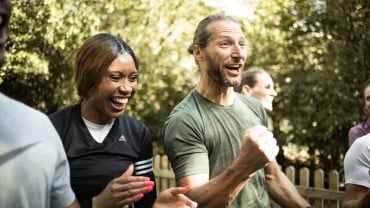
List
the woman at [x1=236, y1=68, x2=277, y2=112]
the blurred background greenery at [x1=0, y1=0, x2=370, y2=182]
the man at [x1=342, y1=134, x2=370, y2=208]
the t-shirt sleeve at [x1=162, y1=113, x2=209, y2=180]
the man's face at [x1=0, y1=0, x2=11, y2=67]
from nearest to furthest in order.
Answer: the man's face at [x1=0, y1=0, x2=11, y2=67]
the t-shirt sleeve at [x1=162, y1=113, x2=209, y2=180]
the man at [x1=342, y1=134, x2=370, y2=208]
the woman at [x1=236, y1=68, x2=277, y2=112]
the blurred background greenery at [x1=0, y1=0, x2=370, y2=182]

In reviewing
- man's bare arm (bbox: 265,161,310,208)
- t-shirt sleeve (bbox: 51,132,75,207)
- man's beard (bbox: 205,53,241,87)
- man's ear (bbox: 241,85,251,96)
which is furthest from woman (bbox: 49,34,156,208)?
man's ear (bbox: 241,85,251,96)

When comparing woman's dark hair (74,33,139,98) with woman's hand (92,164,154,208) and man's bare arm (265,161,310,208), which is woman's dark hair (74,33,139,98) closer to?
woman's hand (92,164,154,208)

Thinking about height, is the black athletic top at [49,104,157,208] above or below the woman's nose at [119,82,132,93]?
below

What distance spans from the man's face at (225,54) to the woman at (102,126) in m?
0.45

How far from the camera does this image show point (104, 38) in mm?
2982

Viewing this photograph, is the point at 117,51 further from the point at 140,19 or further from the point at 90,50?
the point at 140,19

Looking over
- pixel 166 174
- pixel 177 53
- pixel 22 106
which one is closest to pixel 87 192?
pixel 22 106

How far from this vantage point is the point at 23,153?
1444 millimetres

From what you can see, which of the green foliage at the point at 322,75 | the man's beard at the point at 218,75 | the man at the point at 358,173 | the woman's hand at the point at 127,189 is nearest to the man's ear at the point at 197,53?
the man's beard at the point at 218,75

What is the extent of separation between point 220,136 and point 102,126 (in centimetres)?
64

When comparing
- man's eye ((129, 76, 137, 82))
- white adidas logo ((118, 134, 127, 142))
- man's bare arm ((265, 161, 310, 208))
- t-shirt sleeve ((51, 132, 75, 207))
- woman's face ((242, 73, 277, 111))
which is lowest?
man's bare arm ((265, 161, 310, 208))

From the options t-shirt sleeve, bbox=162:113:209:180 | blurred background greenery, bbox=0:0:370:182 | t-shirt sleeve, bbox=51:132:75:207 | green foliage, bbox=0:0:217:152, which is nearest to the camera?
t-shirt sleeve, bbox=51:132:75:207

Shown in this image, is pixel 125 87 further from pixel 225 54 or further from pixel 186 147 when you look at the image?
pixel 225 54

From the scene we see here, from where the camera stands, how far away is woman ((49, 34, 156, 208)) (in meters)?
2.75
